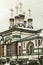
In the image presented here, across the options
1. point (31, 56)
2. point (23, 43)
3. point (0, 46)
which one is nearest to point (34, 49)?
point (31, 56)

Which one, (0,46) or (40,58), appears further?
(0,46)

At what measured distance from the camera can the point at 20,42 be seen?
1689 inches

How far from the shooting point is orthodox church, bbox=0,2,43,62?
38.0m

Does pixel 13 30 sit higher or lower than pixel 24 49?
higher

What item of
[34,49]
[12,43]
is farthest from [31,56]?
[12,43]

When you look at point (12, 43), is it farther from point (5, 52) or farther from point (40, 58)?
point (40, 58)

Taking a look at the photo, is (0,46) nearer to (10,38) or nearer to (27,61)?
(10,38)

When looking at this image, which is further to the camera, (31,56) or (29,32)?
(29,32)

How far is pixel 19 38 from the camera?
44.2 metres

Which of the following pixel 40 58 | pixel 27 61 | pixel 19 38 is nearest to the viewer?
pixel 40 58

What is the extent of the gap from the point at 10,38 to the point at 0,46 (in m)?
3.62

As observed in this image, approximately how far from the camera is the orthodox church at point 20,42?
125ft

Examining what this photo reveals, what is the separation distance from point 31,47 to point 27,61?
1.99m

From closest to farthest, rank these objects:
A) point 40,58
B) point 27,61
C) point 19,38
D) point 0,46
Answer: point 40,58 < point 27,61 < point 19,38 < point 0,46
